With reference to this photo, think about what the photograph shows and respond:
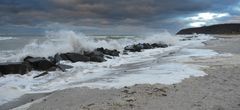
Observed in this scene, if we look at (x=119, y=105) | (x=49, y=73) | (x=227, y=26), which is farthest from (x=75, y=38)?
(x=227, y=26)

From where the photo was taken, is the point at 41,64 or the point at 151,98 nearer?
the point at 151,98

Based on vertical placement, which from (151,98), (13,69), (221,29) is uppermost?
(13,69)

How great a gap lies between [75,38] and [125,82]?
14981 mm

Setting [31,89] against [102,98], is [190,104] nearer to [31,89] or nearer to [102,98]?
[102,98]

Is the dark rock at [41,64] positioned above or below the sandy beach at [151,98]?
above

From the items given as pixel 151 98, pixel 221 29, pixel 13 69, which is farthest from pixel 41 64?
pixel 221 29

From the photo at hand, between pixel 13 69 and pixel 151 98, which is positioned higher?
pixel 13 69

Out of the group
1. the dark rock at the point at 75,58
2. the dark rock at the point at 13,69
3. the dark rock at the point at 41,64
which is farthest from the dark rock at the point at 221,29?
the dark rock at the point at 13,69

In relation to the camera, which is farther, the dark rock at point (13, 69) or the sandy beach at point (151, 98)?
the dark rock at point (13, 69)

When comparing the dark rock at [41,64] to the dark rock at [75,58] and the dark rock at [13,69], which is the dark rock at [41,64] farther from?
the dark rock at [75,58]

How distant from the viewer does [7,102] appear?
314 inches

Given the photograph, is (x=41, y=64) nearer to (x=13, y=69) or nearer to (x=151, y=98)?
(x=13, y=69)

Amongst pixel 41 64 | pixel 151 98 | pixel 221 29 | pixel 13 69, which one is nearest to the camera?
pixel 151 98

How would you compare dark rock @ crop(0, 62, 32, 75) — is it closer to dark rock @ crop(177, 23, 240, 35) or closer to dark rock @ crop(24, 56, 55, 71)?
dark rock @ crop(24, 56, 55, 71)
